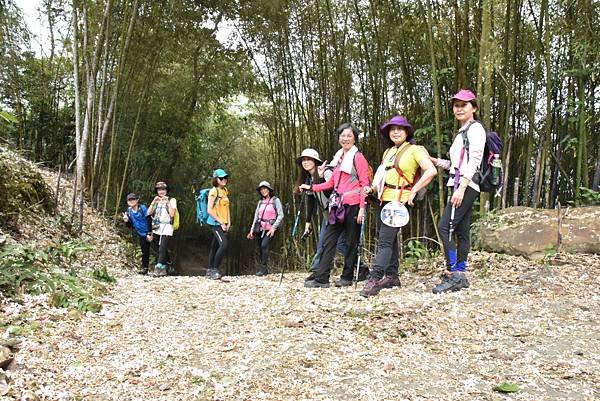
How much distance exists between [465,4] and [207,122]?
9292mm

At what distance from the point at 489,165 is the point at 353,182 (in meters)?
0.94

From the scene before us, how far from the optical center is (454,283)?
3385mm

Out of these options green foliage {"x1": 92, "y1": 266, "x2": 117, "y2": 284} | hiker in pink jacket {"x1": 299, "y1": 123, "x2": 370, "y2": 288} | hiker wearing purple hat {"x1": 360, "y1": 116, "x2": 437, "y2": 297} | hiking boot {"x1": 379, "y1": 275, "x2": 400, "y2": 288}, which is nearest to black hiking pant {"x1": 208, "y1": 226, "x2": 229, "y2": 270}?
green foliage {"x1": 92, "y1": 266, "x2": 117, "y2": 284}

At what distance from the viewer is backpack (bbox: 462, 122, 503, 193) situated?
10.5 ft

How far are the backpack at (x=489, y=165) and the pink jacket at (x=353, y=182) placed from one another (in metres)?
0.76

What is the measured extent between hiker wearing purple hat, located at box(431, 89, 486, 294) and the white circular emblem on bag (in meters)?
0.29

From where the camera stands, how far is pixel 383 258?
10.8 ft

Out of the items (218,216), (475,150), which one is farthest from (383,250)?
(218,216)

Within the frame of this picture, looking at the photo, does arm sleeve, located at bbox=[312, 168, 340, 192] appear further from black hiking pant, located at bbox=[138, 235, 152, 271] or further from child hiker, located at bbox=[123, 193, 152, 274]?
black hiking pant, located at bbox=[138, 235, 152, 271]

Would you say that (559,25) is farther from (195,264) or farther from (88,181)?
(195,264)

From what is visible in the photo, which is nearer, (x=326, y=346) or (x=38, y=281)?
(x=326, y=346)

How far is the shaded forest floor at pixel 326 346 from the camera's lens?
6.33 ft

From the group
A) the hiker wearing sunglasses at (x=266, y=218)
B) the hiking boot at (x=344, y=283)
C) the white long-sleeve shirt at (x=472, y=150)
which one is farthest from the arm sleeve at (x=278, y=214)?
the white long-sleeve shirt at (x=472, y=150)

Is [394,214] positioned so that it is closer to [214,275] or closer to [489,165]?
[489,165]
